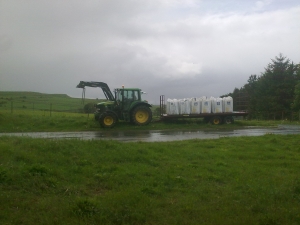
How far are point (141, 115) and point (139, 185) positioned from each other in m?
17.6

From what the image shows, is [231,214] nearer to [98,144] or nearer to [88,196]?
[88,196]

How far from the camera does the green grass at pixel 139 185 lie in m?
5.83

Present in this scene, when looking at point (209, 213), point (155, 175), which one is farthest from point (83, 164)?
point (209, 213)

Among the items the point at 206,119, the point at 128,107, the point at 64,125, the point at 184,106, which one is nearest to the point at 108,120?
the point at 128,107

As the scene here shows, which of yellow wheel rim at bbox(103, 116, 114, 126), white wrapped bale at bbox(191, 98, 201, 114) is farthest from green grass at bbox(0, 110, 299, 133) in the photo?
white wrapped bale at bbox(191, 98, 201, 114)

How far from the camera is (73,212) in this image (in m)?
5.74

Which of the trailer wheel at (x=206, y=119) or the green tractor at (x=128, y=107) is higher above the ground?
the green tractor at (x=128, y=107)

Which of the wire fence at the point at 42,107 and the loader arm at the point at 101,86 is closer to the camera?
the loader arm at the point at 101,86

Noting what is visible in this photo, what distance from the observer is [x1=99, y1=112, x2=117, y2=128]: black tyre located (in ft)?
77.5

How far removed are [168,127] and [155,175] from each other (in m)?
17.1

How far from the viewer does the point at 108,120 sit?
23.8 m

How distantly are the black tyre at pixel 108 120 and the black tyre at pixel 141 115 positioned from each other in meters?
1.53

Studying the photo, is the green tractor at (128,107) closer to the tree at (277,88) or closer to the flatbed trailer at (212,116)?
the flatbed trailer at (212,116)

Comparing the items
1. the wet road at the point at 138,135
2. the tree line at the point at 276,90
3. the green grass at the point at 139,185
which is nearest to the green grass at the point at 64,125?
the wet road at the point at 138,135
